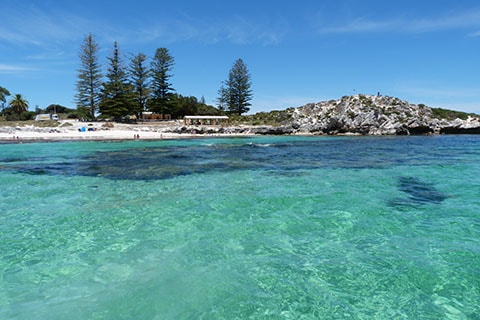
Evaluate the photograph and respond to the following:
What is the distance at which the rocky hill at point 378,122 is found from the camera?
60.7m

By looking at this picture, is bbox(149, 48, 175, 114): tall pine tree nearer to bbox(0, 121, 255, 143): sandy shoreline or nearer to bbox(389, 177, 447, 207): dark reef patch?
bbox(0, 121, 255, 143): sandy shoreline

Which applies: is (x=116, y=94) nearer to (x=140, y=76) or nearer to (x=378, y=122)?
(x=140, y=76)

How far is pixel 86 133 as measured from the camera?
51.5 m

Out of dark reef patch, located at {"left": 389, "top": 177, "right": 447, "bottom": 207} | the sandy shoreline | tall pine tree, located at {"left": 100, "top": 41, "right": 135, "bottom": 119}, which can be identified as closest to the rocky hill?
the sandy shoreline

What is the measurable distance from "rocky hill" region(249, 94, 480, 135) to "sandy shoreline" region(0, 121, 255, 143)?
584 inches

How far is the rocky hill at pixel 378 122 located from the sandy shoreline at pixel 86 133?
14829mm

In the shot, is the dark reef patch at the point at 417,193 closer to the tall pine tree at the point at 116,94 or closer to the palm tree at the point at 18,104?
the tall pine tree at the point at 116,94

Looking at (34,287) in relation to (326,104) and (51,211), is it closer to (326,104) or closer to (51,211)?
(51,211)

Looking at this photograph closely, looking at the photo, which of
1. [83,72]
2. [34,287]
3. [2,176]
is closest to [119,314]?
[34,287]

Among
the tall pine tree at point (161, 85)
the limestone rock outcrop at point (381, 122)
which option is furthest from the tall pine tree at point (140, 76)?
the limestone rock outcrop at point (381, 122)

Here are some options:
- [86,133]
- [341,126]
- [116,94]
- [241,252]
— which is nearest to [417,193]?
[241,252]

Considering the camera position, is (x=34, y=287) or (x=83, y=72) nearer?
(x=34, y=287)

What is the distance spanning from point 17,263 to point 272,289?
4.63m

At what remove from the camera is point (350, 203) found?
9.71 meters
